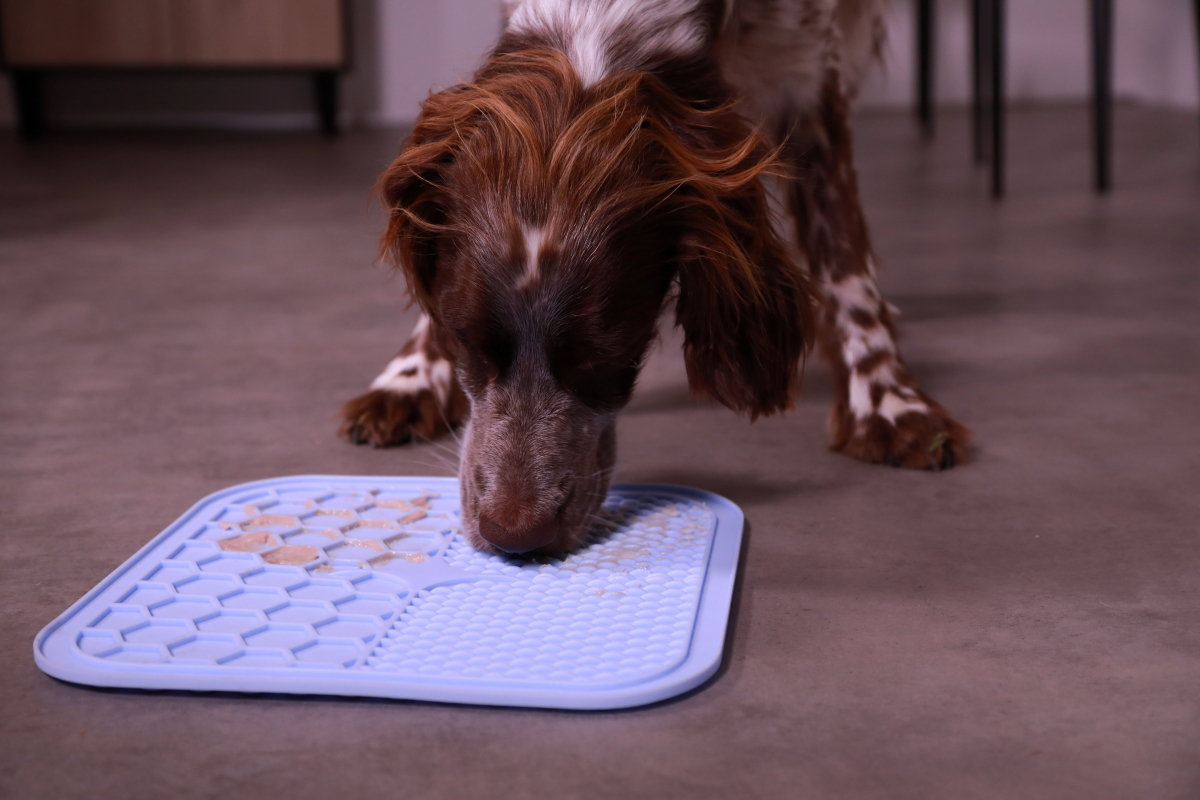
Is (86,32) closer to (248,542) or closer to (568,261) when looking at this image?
(248,542)

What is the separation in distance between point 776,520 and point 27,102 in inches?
285

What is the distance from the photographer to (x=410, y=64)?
8.05 m

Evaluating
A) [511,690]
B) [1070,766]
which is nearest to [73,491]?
[511,690]

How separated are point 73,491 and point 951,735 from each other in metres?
1.42

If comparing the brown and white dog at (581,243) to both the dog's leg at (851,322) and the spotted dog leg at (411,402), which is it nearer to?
the dog's leg at (851,322)

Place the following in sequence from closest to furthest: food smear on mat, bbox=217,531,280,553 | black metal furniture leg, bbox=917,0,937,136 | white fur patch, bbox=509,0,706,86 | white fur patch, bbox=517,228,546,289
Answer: white fur patch, bbox=517,228,546,289 → food smear on mat, bbox=217,531,280,553 → white fur patch, bbox=509,0,706,86 → black metal furniture leg, bbox=917,0,937,136

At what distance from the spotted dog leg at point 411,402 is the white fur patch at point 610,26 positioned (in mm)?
621

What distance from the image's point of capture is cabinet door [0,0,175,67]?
721 cm

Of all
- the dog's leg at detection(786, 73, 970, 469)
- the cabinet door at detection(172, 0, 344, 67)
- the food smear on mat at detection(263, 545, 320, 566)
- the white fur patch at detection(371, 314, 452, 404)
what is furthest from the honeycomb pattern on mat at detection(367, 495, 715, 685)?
the cabinet door at detection(172, 0, 344, 67)

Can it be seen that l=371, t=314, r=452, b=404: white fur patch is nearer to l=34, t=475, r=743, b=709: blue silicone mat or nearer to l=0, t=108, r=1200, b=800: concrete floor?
l=0, t=108, r=1200, b=800: concrete floor

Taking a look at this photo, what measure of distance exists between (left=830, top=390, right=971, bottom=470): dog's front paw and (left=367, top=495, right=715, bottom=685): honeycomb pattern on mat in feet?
1.55

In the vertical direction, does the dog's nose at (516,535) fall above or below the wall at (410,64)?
below

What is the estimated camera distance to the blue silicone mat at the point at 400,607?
1247 millimetres

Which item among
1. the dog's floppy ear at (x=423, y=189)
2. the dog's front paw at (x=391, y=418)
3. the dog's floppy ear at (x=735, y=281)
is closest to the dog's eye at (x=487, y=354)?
the dog's floppy ear at (x=423, y=189)
